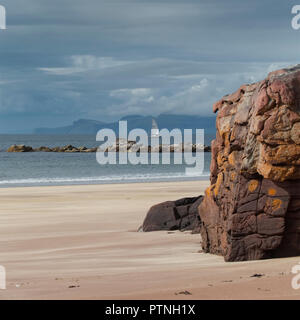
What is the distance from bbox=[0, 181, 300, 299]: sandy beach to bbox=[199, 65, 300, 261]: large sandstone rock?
47 cm

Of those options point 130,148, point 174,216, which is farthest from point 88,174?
point 130,148

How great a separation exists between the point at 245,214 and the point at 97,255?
12.8 feet

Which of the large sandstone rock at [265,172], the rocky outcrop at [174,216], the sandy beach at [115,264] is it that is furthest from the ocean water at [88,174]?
the large sandstone rock at [265,172]

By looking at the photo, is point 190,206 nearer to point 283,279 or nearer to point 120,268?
point 120,268

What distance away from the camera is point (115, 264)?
11305 millimetres

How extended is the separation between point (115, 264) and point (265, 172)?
10.8 ft

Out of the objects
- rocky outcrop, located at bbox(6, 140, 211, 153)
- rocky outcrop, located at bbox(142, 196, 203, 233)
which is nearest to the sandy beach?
rocky outcrop, located at bbox(142, 196, 203, 233)

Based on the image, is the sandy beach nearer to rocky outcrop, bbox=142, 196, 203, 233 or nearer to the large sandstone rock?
the large sandstone rock

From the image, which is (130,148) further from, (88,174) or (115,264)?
(115,264)

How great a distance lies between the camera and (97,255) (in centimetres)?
1291

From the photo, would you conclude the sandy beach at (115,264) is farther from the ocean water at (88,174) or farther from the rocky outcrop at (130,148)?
the rocky outcrop at (130,148)
